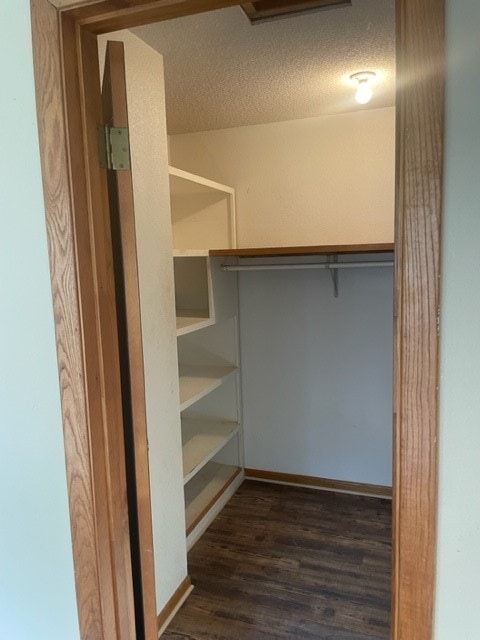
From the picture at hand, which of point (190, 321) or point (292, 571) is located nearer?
point (292, 571)

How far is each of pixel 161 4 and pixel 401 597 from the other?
4.15ft

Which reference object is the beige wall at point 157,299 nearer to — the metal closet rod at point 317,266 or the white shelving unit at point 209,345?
the white shelving unit at point 209,345

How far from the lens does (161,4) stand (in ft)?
3.10

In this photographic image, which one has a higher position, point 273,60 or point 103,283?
point 273,60

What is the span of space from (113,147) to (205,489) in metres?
2.30

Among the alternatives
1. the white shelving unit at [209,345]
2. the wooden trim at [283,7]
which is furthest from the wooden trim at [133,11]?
the white shelving unit at [209,345]

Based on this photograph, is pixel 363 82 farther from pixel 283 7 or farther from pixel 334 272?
pixel 334 272

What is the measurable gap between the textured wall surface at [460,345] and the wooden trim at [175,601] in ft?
4.62

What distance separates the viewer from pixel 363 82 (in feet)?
6.98

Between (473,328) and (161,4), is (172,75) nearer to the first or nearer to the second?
(161,4)

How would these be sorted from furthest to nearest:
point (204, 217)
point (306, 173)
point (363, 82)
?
point (204, 217) → point (306, 173) → point (363, 82)

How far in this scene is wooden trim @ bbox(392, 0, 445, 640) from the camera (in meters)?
0.76

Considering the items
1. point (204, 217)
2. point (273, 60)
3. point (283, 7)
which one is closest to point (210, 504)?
point (204, 217)

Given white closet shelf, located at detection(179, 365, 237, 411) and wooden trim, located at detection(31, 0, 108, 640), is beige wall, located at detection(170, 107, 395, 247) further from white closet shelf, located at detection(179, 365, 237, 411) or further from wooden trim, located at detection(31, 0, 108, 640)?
wooden trim, located at detection(31, 0, 108, 640)
